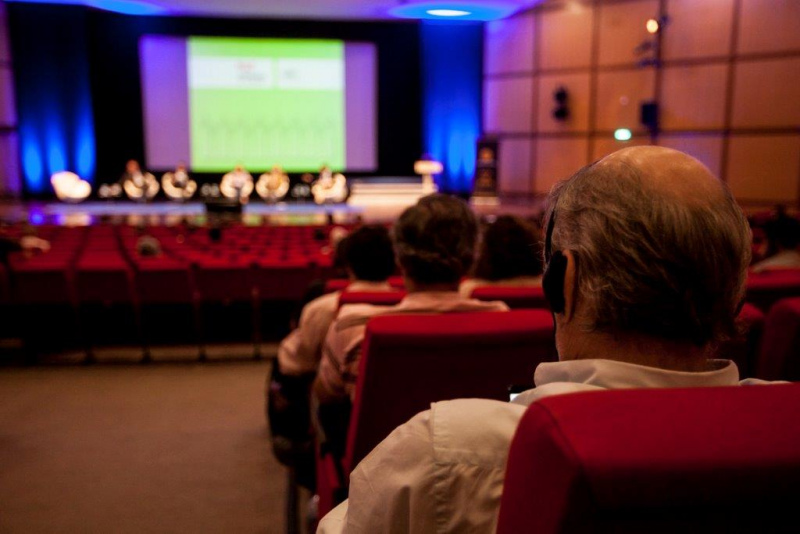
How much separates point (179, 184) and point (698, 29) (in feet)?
31.9

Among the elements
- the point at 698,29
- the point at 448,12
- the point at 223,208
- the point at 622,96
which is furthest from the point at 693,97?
the point at 223,208

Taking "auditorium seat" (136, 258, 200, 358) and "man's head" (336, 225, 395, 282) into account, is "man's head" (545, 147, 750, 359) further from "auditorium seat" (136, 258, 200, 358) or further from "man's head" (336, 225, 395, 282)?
"auditorium seat" (136, 258, 200, 358)

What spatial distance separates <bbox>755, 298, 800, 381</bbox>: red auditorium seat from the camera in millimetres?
1616

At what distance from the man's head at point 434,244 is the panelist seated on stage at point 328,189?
1180cm

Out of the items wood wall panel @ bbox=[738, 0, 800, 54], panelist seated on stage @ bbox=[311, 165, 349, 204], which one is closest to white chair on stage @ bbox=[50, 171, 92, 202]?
panelist seated on stage @ bbox=[311, 165, 349, 204]

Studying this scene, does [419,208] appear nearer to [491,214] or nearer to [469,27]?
[491,214]

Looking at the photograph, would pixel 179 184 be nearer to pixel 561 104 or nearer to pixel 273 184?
pixel 273 184

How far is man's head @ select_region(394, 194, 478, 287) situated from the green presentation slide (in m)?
13.1

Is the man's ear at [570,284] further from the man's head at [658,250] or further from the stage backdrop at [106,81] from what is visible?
the stage backdrop at [106,81]

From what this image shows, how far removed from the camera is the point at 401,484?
714mm

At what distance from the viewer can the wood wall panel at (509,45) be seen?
44.6ft

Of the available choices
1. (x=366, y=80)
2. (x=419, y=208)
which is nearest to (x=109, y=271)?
(x=419, y=208)

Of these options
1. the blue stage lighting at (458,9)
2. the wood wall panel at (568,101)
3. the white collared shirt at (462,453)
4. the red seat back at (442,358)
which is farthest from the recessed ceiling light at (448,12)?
the white collared shirt at (462,453)

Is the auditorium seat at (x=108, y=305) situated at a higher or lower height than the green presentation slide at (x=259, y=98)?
lower
